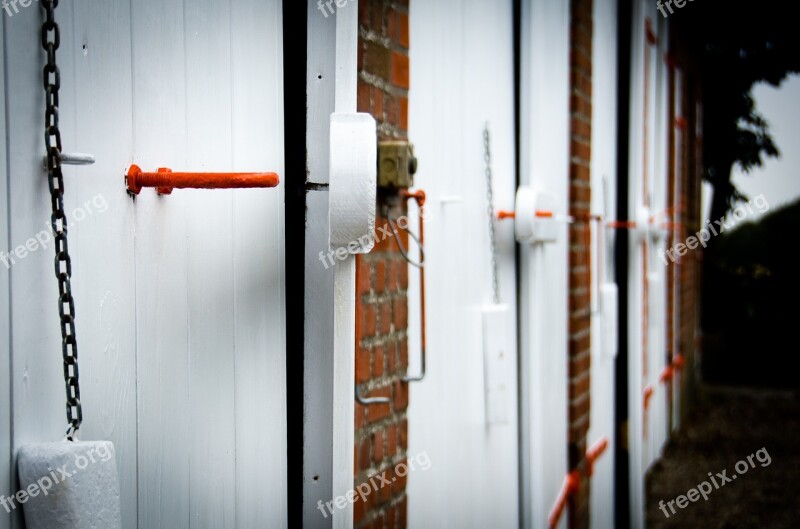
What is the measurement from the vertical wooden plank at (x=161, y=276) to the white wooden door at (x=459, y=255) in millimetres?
865

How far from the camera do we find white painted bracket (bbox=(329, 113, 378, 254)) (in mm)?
1414

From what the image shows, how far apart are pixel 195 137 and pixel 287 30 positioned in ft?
1.27

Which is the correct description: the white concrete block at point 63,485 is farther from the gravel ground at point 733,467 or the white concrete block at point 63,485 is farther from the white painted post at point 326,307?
the gravel ground at point 733,467

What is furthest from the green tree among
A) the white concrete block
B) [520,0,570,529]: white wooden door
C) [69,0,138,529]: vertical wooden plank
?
the white concrete block

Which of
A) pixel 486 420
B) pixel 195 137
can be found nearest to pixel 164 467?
pixel 195 137

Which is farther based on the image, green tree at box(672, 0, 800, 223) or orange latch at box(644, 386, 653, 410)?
green tree at box(672, 0, 800, 223)

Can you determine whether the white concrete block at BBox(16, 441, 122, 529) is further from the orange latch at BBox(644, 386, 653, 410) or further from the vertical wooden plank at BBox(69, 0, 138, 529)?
the orange latch at BBox(644, 386, 653, 410)

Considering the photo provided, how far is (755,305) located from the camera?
37.6 ft

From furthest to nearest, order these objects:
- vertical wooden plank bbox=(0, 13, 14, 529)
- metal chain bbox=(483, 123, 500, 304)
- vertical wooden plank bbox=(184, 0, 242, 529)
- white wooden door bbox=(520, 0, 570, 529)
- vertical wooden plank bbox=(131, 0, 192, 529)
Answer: white wooden door bbox=(520, 0, 570, 529) → metal chain bbox=(483, 123, 500, 304) → vertical wooden plank bbox=(184, 0, 242, 529) → vertical wooden plank bbox=(131, 0, 192, 529) → vertical wooden plank bbox=(0, 13, 14, 529)

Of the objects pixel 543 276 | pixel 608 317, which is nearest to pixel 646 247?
pixel 608 317

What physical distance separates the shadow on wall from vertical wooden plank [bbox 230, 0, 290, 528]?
1005 cm

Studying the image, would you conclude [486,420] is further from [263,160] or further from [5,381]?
[5,381]

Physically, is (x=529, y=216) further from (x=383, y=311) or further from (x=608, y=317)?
(x=608, y=317)

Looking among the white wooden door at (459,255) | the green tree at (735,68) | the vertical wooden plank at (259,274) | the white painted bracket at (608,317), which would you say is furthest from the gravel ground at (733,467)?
the vertical wooden plank at (259,274)
